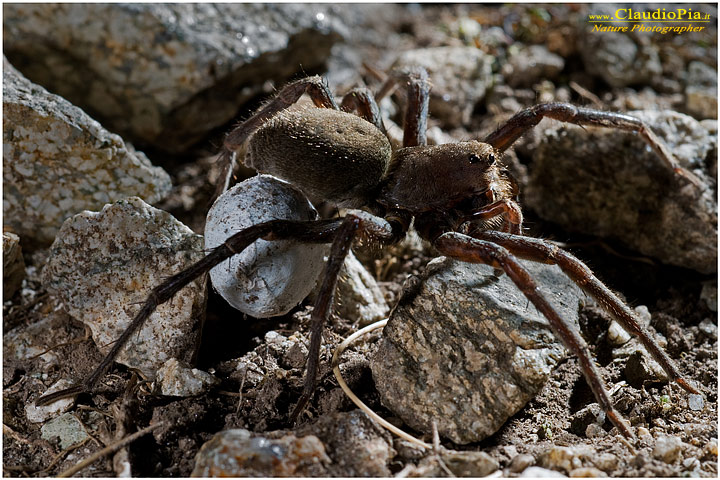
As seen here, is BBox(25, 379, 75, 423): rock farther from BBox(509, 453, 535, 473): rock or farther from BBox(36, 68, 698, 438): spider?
Result: BBox(509, 453, 535, 473): rock

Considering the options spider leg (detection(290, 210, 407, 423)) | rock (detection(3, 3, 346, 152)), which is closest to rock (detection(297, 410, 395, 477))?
spider leg (detection(290, 210, 407, 423))

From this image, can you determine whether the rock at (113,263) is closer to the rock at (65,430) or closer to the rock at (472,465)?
the rock at (65,430)

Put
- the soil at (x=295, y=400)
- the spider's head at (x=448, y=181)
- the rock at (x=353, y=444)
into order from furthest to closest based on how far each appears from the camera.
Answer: the spider's head at (x=448, y=181) < the soil at (x=295, y=400) < the rock at (x=353, y=444)

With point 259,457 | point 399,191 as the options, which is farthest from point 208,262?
point 399,191

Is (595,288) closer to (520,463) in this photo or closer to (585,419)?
(585,419)

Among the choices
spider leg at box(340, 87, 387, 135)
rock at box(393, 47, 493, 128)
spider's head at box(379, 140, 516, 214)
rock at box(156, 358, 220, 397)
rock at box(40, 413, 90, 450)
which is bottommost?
rock at box(40, 413, 90, 450)

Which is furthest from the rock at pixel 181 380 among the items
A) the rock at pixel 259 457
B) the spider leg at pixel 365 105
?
the spider leg at pixel 365 105
